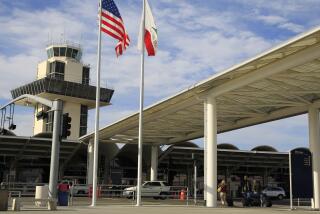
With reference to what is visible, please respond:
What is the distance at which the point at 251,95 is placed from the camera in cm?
2880

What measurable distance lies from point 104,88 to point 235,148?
26673mm

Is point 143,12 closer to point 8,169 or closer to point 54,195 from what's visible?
point 54,195

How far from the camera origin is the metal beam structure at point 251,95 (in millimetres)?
21891

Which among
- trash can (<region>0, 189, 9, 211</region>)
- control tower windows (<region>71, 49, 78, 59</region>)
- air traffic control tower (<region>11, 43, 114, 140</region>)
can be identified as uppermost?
control tower windows (<region>71, 49, 78, 59</region>)

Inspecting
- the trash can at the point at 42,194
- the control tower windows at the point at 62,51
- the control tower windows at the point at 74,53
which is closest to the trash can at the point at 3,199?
the trash can at the point at 42,194

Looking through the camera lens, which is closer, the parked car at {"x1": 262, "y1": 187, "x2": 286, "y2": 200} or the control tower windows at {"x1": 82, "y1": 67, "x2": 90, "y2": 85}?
the parked car at {"x1": 262, "y1": 187, "x2": 286, "y2": 200}

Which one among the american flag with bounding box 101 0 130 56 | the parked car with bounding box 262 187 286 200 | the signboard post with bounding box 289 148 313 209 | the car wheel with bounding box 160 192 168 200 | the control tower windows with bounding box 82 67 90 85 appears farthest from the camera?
the control tower windows with bounding box 82 67 90 85

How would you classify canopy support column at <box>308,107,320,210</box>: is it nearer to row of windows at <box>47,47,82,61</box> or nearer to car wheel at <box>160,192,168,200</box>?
car wheel at <box>160,192,168,200</box>

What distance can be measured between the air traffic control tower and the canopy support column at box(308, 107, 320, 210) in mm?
46491

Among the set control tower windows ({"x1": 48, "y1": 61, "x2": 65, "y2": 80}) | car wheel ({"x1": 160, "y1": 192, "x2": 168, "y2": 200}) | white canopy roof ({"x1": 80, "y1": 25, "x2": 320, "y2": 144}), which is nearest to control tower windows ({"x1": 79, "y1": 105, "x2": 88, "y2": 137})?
control tower windows ({"x1": 48, "y1": 61, "x2": 65, "y2": 80})

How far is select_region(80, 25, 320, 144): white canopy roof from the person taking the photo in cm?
2184

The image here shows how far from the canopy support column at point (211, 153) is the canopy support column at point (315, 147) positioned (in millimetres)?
5865

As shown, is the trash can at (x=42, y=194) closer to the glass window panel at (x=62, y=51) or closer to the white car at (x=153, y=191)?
the white car at (x=153, y=191)

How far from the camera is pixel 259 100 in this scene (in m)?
30.0
